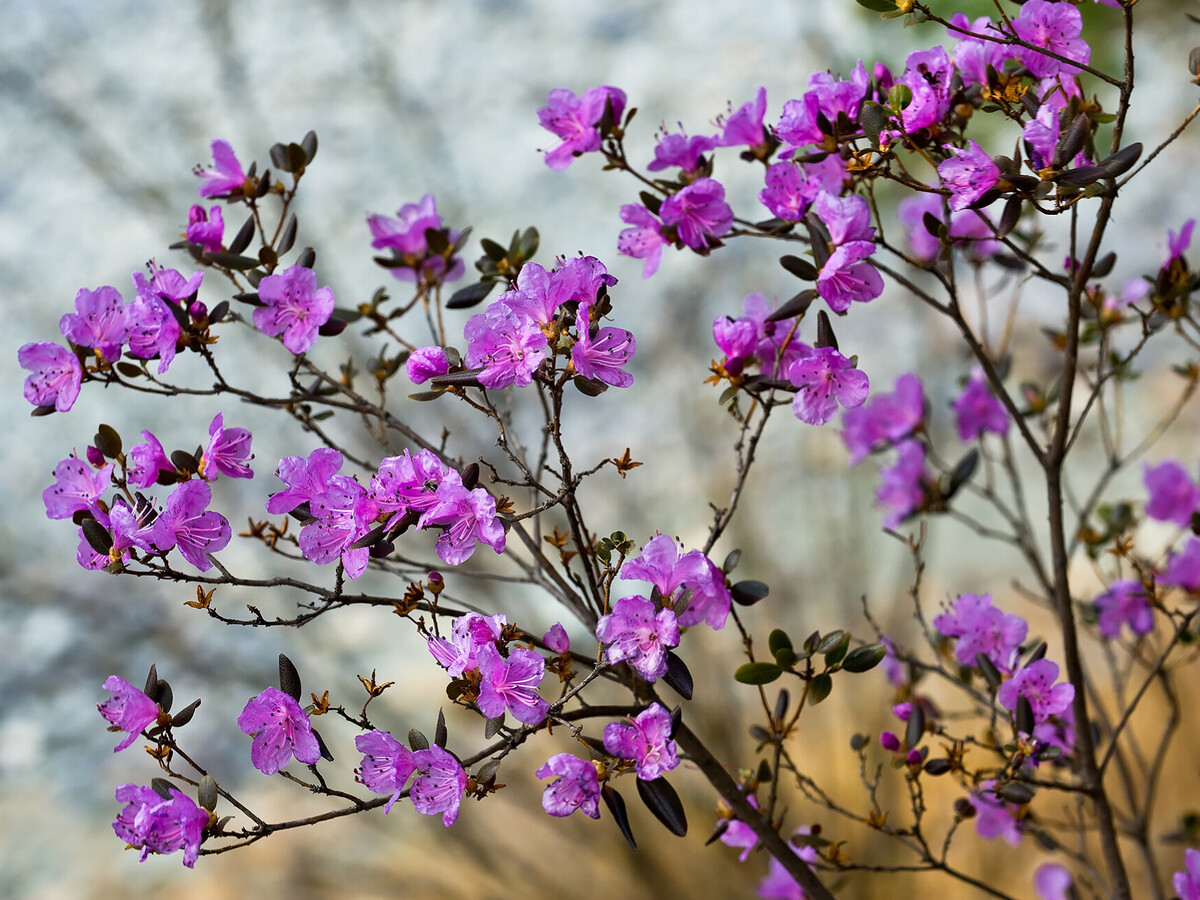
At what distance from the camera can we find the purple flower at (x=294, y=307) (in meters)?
0.92

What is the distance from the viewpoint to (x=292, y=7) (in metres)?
2.70

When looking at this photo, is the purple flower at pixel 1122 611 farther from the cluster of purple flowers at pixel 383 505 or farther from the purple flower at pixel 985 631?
the cluster of purple flowers at pixel 383 505

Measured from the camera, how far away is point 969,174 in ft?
2.77

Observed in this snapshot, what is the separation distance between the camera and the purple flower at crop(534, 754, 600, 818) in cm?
74

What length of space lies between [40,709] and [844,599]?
194cm

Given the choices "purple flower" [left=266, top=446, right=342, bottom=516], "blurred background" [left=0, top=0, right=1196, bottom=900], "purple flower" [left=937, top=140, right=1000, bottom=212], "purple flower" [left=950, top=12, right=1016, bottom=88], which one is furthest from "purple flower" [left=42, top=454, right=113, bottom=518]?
"blurred background" [left=0, top=0, right=1196, bottom=900]

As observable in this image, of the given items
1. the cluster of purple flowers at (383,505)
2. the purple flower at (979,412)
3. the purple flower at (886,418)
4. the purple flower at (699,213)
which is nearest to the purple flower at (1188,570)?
the purple flower at (979,412)

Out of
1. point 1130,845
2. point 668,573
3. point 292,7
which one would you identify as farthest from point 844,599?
point 292,7

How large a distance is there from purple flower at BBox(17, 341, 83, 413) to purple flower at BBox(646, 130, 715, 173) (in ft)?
1.83

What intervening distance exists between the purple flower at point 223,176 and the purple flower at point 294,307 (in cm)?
17

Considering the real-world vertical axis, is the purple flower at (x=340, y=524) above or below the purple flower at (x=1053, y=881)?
below

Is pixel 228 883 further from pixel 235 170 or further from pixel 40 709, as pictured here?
pixel 235 170

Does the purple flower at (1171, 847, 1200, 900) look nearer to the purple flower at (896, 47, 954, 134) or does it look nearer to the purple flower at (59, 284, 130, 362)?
the purple flower at (896, 47, 954, 134)

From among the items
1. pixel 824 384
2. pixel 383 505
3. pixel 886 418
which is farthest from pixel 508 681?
pixel 886 418
